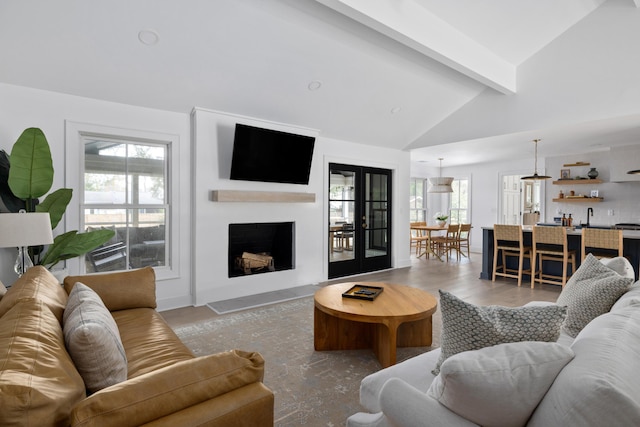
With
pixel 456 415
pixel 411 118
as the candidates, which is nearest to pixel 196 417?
pixel 456 415

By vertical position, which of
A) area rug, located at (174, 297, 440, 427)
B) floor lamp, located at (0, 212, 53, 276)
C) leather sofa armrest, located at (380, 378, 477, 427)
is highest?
floor lamp, located at (0, 212, 53, 276)

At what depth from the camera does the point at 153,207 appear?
407cm

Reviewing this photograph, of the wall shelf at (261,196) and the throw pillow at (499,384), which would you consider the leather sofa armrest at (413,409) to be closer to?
the throw pillow at (499,384)

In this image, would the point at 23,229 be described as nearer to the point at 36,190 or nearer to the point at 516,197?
the point at 36,190

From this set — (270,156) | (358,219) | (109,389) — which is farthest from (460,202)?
(109,389)

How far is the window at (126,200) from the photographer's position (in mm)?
3734

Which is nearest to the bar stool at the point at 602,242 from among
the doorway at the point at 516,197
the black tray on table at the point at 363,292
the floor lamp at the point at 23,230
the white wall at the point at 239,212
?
the white wall at the point at 239,212

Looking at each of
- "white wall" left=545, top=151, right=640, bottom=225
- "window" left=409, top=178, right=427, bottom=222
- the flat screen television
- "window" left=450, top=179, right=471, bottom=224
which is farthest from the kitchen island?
"window" left=409, top=178, right=427, bottom=222

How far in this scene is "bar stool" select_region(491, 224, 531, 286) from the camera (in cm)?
540

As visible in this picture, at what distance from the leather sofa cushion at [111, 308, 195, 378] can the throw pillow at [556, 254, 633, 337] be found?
7.32 feet

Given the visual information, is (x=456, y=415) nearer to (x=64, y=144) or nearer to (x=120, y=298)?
(x=120, y=298)

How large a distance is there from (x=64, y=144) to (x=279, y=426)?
10.9 feet

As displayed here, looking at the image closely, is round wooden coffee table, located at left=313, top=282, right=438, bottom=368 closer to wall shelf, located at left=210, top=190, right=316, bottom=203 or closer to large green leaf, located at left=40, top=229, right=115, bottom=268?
wall shelf, located at left=210, top=190, right=316, bottom=203

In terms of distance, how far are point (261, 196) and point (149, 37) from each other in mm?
2114
